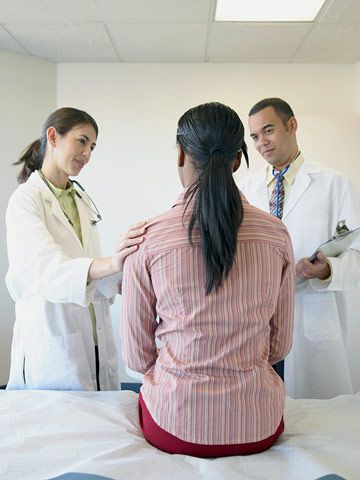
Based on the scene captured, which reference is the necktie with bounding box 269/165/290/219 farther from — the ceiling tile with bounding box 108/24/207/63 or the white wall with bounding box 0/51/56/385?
the white wall with bounding box 0/51/56/385

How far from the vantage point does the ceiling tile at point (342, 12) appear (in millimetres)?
2392

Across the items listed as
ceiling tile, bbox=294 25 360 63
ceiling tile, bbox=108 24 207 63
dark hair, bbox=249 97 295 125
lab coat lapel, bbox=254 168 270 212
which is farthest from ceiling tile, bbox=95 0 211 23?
lab coat lapel, bbox=254 168 270 212

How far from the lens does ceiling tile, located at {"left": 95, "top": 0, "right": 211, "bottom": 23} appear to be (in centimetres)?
238

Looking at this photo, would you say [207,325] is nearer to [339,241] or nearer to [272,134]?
[339,241]

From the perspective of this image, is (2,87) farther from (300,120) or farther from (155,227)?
(155,227)

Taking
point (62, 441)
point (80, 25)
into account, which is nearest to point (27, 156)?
point (62, 441)

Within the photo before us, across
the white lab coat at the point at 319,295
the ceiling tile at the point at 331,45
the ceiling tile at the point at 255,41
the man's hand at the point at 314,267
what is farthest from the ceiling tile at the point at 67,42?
the man's hand at the point at 314,267

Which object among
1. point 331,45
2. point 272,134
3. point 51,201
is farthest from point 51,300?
point 331,45

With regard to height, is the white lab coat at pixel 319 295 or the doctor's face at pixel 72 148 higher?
the doctor's face at pixel 72 148

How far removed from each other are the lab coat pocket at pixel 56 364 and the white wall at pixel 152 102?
6.20 ft

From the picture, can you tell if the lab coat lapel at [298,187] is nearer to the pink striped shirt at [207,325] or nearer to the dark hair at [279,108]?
the dark hair at [279,108]

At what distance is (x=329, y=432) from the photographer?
1.01 meters

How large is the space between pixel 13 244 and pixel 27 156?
460mm

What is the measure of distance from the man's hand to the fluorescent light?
1.73m
